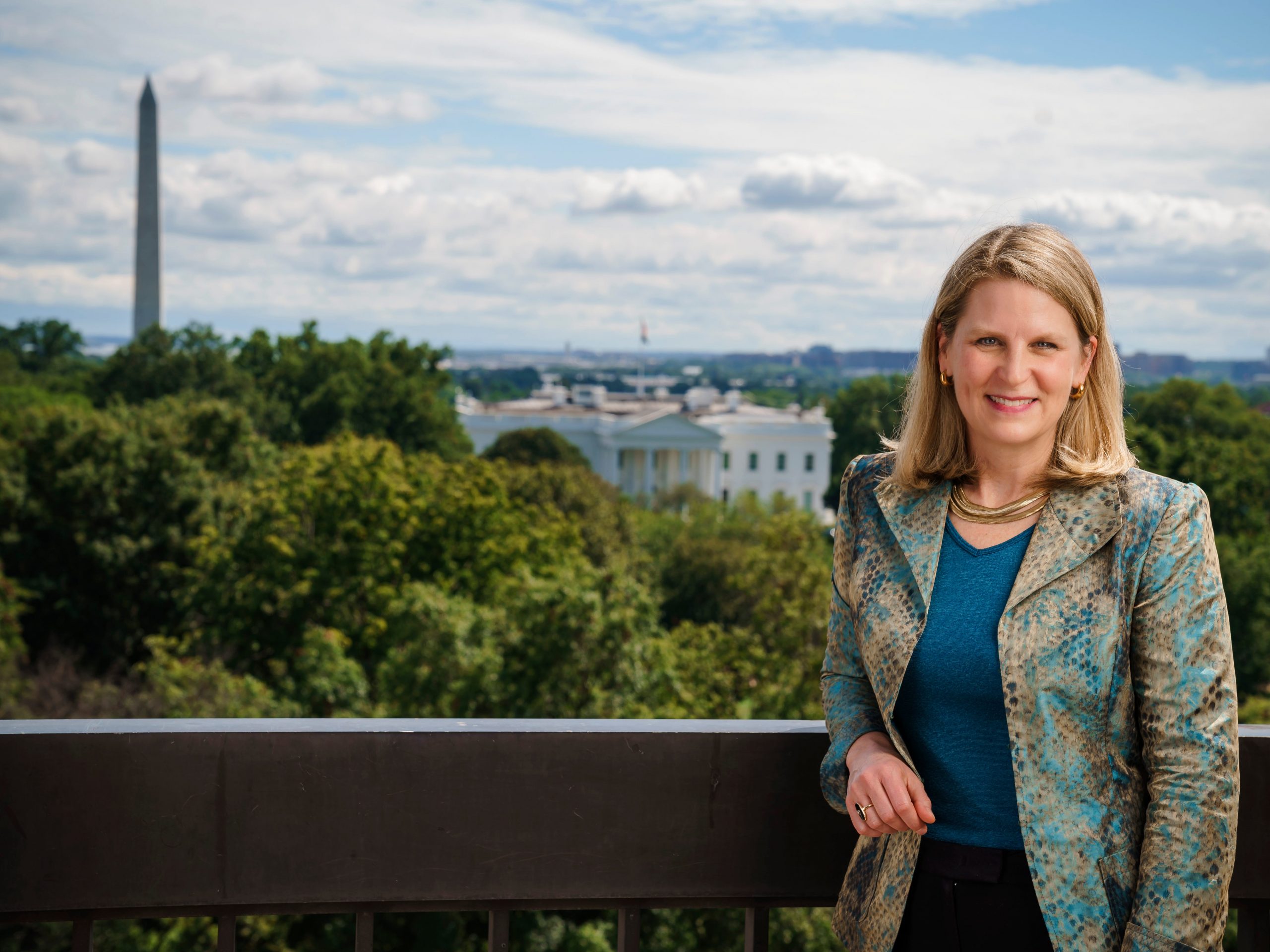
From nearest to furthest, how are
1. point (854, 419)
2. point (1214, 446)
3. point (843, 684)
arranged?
point (843, 684) < point (1214, 446) < point (854, 419)

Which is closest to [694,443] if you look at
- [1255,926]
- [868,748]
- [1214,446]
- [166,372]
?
[166,372]

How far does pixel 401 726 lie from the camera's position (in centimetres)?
213

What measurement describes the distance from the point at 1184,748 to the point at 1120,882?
0.20 meters

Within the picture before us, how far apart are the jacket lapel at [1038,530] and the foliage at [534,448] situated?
213ft

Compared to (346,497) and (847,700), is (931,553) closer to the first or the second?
(847,700)

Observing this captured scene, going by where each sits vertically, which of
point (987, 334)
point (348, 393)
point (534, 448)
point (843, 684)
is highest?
point (987, 334)

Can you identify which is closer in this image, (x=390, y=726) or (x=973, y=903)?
(x=973, y=903)

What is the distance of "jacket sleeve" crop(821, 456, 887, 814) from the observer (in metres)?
2.02

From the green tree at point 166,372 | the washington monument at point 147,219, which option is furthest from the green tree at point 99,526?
the washington monument at point 147,219

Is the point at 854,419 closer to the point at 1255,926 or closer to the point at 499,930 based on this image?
the point at 1255,926

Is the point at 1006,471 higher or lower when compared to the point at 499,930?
higher

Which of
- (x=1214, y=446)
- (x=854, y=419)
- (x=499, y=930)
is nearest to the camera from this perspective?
(x=499, y=930)

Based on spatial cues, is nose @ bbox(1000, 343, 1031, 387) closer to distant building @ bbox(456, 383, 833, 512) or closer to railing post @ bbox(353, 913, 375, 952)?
railing post @ bbox(353, 913, 375, 952)

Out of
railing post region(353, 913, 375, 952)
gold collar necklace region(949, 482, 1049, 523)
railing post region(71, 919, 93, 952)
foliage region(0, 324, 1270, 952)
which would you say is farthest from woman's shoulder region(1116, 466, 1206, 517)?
foliage region(0, 324, 1270, 952)
